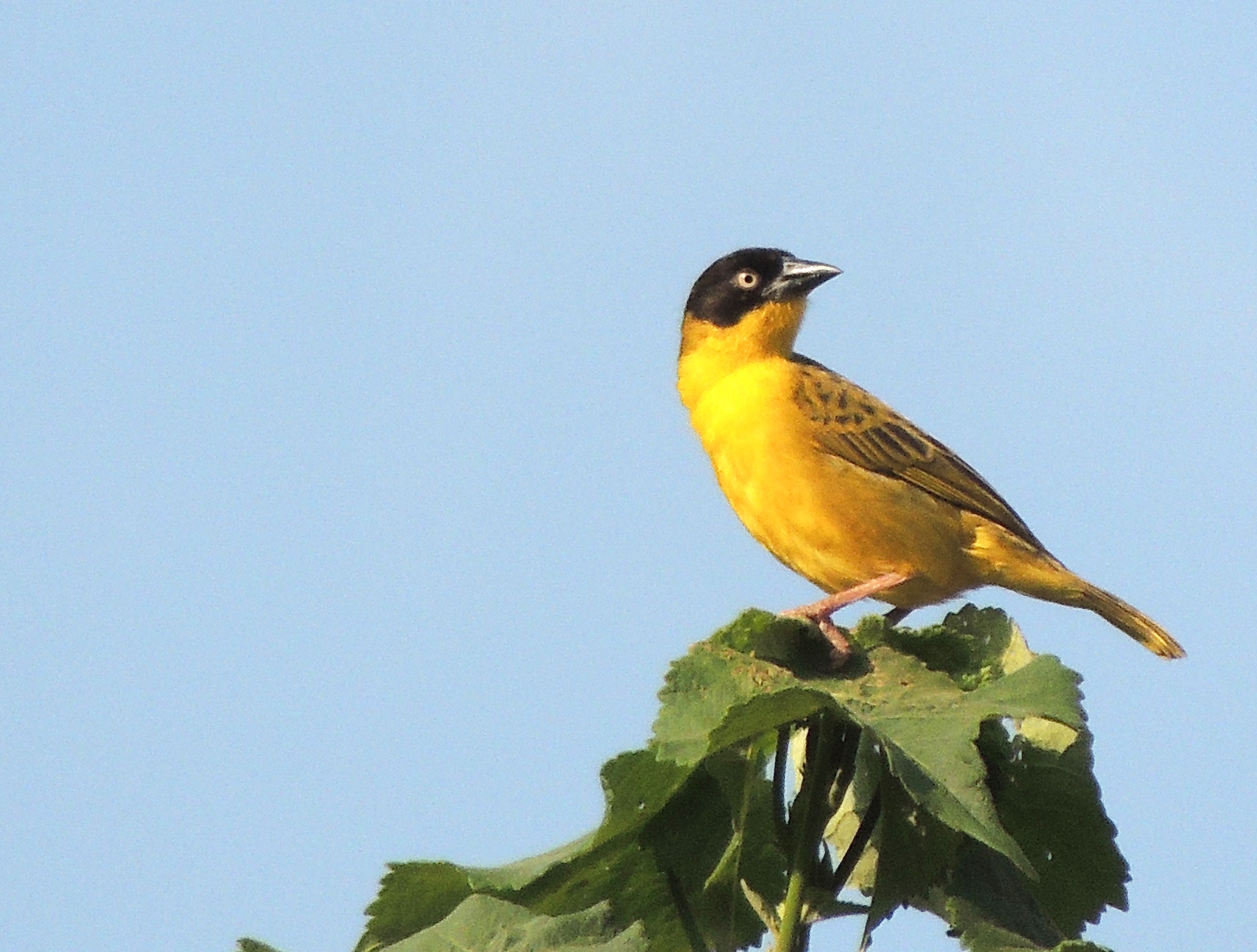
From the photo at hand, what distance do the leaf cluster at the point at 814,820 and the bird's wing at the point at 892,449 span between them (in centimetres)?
329

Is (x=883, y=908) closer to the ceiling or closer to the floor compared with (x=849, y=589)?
closer to the floor

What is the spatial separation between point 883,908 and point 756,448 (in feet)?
11.9

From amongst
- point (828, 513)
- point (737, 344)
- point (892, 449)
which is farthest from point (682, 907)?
point (737, 344)

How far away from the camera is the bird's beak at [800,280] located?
7.70 meters

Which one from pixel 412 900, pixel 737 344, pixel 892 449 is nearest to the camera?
pixel 412 900

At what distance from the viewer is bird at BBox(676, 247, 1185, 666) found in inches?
256

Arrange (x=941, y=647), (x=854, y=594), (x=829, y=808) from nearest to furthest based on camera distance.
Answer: (x=829, y=808), (x=941, y=647), (x=854, y=594)

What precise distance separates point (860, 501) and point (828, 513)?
18 centimetres

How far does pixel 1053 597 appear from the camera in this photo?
6.69 metres

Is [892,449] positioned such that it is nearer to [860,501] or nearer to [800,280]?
[860,501]

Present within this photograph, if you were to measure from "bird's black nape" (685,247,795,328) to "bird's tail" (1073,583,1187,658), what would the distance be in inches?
85.9

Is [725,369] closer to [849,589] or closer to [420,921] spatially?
[849,589]

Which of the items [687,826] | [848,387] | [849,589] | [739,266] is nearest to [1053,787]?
[687,826]

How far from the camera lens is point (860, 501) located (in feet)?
21.8
